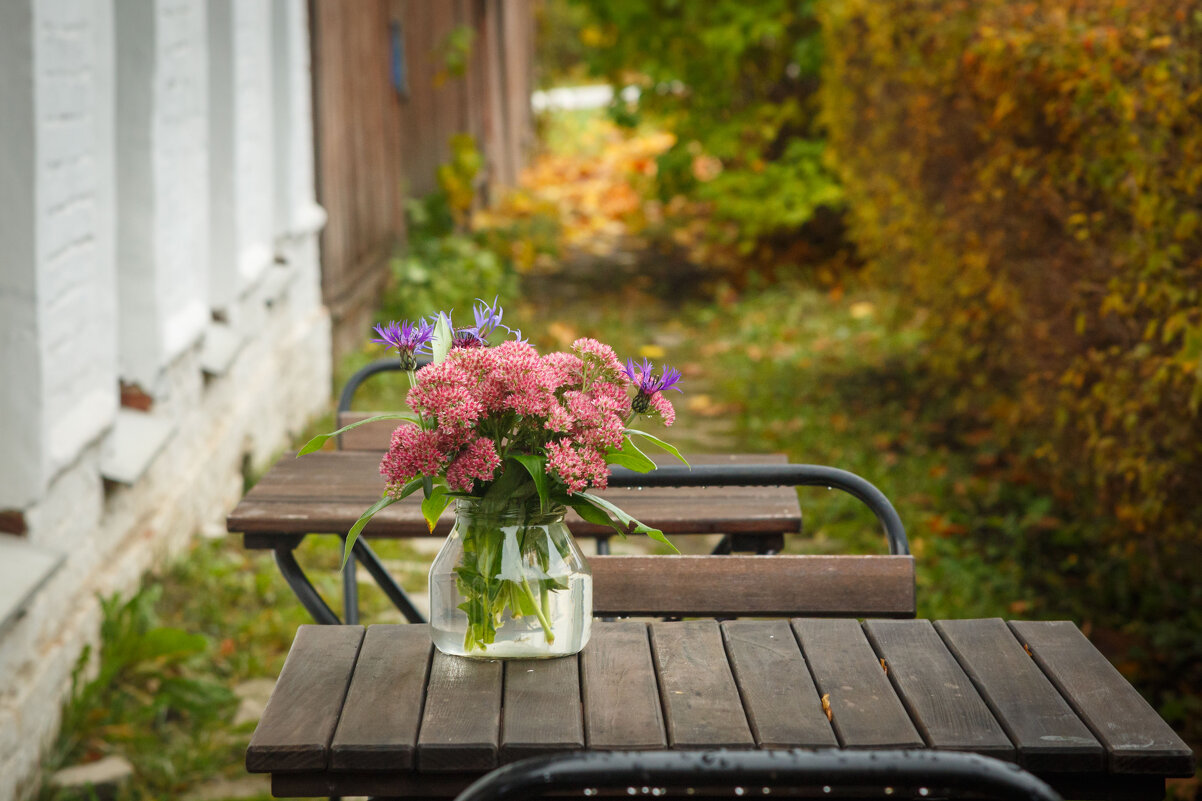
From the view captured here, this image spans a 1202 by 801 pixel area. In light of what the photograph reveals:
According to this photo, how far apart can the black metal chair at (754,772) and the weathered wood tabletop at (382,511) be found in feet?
4.27

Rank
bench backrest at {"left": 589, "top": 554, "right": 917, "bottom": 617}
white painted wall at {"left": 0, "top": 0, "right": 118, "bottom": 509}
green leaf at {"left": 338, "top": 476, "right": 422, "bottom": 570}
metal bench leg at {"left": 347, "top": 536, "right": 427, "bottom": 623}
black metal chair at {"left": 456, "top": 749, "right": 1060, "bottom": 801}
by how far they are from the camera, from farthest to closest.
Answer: white painted wall at {"left": 0, "top": 0, "right": 118, "bottom": 509} → metal bench leg at {"left": 347, "top": 536, "right": 427, "bottom": 623} → bench backrest at {"left": 589, "top": 554, "right": 917, "bottom": 617} → green leaf at {"left": 338, "top": 476, "right": 422, "bottom": 570} → black metal chair at {"left": 456, "top": 749, "right": 1060, "bottom": 801}

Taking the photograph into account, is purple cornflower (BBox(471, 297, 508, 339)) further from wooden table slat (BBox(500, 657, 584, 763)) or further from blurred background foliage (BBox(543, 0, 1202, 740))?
blurred background foliage (BBox(543, 0, 1202, 740))

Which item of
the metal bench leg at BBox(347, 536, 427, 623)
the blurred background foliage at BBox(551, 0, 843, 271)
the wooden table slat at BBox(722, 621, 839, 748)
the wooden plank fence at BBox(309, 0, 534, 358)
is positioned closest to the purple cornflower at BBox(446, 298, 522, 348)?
the wooden table slat at BBox(722, 621, 839, 748)

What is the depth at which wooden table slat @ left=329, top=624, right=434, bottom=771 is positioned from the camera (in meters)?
1.62

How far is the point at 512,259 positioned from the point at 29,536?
6.77 m

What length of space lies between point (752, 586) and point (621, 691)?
0.57m

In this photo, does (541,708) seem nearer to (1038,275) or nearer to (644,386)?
(644,386)

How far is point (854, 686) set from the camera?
183 cm

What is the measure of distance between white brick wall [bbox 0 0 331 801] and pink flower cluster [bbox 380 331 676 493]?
1655mm

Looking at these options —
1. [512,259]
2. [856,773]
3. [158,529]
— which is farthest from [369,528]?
[512,259]

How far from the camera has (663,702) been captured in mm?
1765

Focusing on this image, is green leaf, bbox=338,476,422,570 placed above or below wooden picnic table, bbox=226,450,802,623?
above

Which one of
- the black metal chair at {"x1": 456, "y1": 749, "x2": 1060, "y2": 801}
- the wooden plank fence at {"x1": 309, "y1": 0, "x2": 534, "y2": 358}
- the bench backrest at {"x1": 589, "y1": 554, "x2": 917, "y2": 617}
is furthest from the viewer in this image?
the wooden plank fence at {"x1": 309, "y1": 0, "x2": 534, "y2": 358}

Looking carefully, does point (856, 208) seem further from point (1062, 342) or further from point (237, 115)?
point (237, 115)
